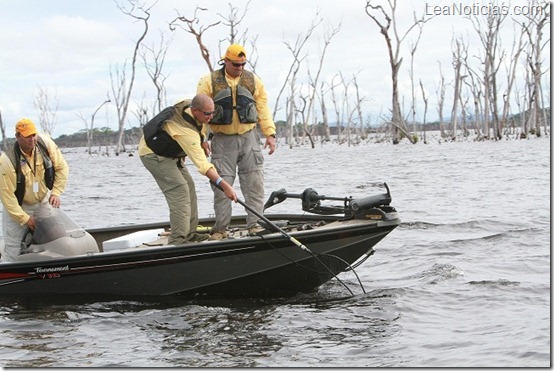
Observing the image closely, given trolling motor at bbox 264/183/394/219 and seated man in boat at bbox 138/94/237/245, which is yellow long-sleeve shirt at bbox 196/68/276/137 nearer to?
seated man in boat at bbox 138/94/237/245

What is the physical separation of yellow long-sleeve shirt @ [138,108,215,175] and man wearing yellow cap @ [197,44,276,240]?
1.73 ft

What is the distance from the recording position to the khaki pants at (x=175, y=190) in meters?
8.62

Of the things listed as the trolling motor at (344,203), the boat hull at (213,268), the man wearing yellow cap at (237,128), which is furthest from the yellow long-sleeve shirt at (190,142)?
the trolling motor at (344,203)

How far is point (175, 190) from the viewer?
8.70 metres

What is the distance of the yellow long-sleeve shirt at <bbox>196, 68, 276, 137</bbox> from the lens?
342 inches

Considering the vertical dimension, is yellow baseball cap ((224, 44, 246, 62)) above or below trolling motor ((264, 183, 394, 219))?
above

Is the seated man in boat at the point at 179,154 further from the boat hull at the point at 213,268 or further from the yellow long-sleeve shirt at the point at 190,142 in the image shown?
the boat hull at the point at 213,268

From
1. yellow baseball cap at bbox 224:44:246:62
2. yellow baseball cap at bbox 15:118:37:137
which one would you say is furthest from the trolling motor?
yellow baseball cap at bbox 15:118:37:137

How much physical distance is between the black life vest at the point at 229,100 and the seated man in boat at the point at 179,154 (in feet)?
1.20

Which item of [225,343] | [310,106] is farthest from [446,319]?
[310,106]

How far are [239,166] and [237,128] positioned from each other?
1.58ft

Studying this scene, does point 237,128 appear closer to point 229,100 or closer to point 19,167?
point 229,100

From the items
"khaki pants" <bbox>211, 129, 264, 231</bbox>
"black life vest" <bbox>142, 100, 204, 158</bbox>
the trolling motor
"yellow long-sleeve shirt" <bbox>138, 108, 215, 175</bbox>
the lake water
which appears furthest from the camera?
"khaki pants" <bbox>211, 129, 264, 231</bbox>

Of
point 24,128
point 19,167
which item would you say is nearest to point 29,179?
point 19,167
